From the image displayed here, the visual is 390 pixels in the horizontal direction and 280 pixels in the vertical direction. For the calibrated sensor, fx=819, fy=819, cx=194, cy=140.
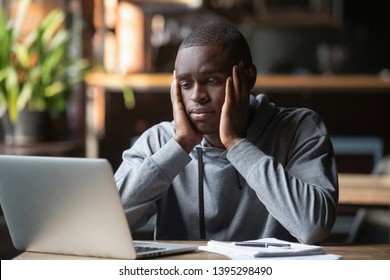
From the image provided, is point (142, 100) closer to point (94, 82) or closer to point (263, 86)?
point (94, 82)

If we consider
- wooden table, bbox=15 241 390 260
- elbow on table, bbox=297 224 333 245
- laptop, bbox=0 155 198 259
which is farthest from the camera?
elbow on table, bbox=297 224 333 245

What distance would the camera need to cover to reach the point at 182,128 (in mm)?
1562

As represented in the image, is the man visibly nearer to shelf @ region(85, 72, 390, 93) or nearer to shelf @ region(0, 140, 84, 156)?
shelf @ region(0, 140, 84, 156)

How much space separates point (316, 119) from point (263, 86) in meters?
2.71

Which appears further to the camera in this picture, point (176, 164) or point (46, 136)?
point (46, 136)

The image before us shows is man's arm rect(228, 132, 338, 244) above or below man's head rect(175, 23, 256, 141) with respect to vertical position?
below

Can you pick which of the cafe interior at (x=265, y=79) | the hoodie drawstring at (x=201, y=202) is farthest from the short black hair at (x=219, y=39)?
the cafe interior at (x=265, y=79)

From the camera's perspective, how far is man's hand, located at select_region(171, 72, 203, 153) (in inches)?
61.3

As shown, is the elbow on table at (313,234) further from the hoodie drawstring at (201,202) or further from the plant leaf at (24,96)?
the plant leaf at (24,96)

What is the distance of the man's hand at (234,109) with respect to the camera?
153 cm

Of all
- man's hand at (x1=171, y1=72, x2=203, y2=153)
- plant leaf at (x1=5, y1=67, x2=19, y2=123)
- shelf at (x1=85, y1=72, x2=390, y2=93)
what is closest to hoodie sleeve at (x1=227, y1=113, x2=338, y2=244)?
man's hand at (x1=171, y1=72, x2=203, y2=153)

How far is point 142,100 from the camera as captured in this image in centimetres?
436

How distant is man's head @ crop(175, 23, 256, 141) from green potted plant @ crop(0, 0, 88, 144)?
185 cm

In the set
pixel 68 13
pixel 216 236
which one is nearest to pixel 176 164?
pixel 216 236
